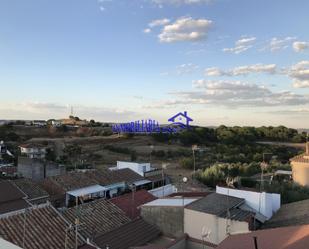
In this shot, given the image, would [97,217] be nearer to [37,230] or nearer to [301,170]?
[37,230]

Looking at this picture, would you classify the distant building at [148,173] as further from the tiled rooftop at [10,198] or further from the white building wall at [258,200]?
the white building wall at [258,200]

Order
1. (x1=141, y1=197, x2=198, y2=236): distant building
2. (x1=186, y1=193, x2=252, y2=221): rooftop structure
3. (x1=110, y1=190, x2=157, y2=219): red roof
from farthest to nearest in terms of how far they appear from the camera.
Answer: (x1=110, y1=190, x2=157, y2=219): red roof → (x1=141, y1=197, x2=198, y2=236): distant building → (x1=186, y1=193, x2=252, y2=221): rooftop structure

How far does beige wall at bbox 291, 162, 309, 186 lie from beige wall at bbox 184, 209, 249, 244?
13842mm

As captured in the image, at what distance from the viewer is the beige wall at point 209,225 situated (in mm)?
9977

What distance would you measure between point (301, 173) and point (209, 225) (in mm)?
14479

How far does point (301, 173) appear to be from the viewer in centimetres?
2264

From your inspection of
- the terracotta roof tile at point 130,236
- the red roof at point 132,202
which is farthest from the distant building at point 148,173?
the terracotta roof tile at point 130,236

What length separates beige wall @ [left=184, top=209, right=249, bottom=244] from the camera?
9977 mm

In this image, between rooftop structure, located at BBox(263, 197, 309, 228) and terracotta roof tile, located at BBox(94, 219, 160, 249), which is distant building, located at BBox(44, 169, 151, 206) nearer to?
terracotta roof tile, located at BBox(94, 219, 160, 249)

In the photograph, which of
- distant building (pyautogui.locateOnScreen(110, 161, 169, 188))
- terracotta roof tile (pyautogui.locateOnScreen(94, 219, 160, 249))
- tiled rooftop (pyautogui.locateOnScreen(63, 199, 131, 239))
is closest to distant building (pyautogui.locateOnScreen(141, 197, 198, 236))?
terracotta roof tile (pyautogui.locateOnScreen(94, 219, 160, 249))

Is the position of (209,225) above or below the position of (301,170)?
below

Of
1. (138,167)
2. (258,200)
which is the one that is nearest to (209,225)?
(258,200)

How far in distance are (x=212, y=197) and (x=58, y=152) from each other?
41628mm

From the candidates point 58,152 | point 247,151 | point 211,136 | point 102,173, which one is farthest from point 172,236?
point 211,136
